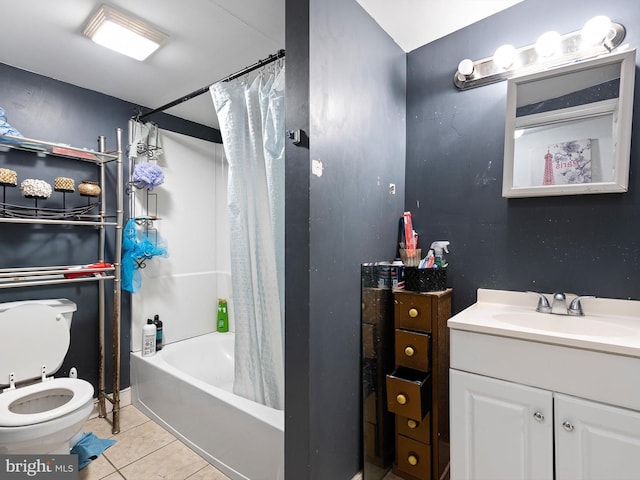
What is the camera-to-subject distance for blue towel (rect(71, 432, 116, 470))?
169cm

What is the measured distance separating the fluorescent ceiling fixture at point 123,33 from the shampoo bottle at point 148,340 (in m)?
1.73

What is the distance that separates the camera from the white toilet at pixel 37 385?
1363 millimetres

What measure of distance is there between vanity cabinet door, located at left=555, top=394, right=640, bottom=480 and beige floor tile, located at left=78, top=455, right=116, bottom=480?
202 cm

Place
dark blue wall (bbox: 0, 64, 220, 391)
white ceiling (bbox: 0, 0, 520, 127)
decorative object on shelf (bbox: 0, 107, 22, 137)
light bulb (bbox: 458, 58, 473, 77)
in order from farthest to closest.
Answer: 1. dark blue wall (bbox: 0, 64, 220, 391)
2. decorative object on shelf (bbox: 0, 107, 22, 137)
3. light bulb (bbox: 458, 58, 473, 77)
4. white ceiling (bbox: 0, 0, 520, 127)

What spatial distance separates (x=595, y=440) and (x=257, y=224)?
4.88 feet

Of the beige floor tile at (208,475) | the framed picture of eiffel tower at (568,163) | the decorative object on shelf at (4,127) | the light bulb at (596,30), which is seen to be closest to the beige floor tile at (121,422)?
the beige floor tile at (208,475)

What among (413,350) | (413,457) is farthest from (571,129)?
(413,457)

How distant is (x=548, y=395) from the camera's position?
1053 mm

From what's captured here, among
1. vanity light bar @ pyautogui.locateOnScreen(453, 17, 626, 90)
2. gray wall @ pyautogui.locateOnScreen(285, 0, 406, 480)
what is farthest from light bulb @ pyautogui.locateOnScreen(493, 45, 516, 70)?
gray wall @ pyautogui.locateOnScreen(285, 0, 406, 480)

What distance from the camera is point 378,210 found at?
5.28ft

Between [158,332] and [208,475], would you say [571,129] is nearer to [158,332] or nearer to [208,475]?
[208,475]

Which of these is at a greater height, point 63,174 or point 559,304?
point 63,174

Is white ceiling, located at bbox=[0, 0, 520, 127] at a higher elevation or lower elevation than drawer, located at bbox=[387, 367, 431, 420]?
higher

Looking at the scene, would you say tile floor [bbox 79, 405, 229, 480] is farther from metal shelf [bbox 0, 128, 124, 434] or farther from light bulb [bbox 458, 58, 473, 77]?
light bulb [bbox 458, 58, 473, 77]
